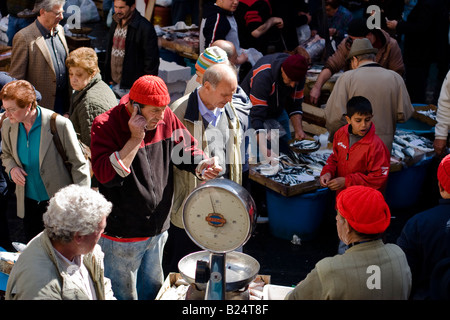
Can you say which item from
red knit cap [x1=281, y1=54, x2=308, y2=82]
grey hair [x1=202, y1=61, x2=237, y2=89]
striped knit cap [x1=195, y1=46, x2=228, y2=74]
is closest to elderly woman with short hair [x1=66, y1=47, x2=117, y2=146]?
striped knit cap [x1=195, y1=46, x2=228, y2=74]

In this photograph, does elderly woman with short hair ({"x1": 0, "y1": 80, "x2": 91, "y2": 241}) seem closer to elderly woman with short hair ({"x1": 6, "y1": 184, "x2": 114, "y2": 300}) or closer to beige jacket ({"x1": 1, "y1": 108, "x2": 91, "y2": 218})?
beige jacket ({"x1": 1, "y1": 108, "x2": 91, "y2": 218})

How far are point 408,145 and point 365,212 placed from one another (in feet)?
13.3

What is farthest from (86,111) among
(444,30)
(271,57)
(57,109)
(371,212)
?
(444,30)

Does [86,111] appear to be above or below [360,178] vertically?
above

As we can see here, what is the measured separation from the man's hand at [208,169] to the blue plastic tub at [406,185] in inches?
131

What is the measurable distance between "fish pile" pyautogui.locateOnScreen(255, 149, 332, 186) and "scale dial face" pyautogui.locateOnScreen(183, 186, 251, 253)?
116 inches

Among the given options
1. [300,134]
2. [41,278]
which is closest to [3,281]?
[41,278]

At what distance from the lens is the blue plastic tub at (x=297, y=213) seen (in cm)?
604

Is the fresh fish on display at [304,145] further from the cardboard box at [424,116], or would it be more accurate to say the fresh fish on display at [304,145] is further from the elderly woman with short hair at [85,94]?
the elderly woman with short hair at [85,94]

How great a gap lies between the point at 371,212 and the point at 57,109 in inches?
160

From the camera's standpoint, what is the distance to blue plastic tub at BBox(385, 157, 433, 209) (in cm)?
666

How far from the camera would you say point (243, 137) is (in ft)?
16.2
